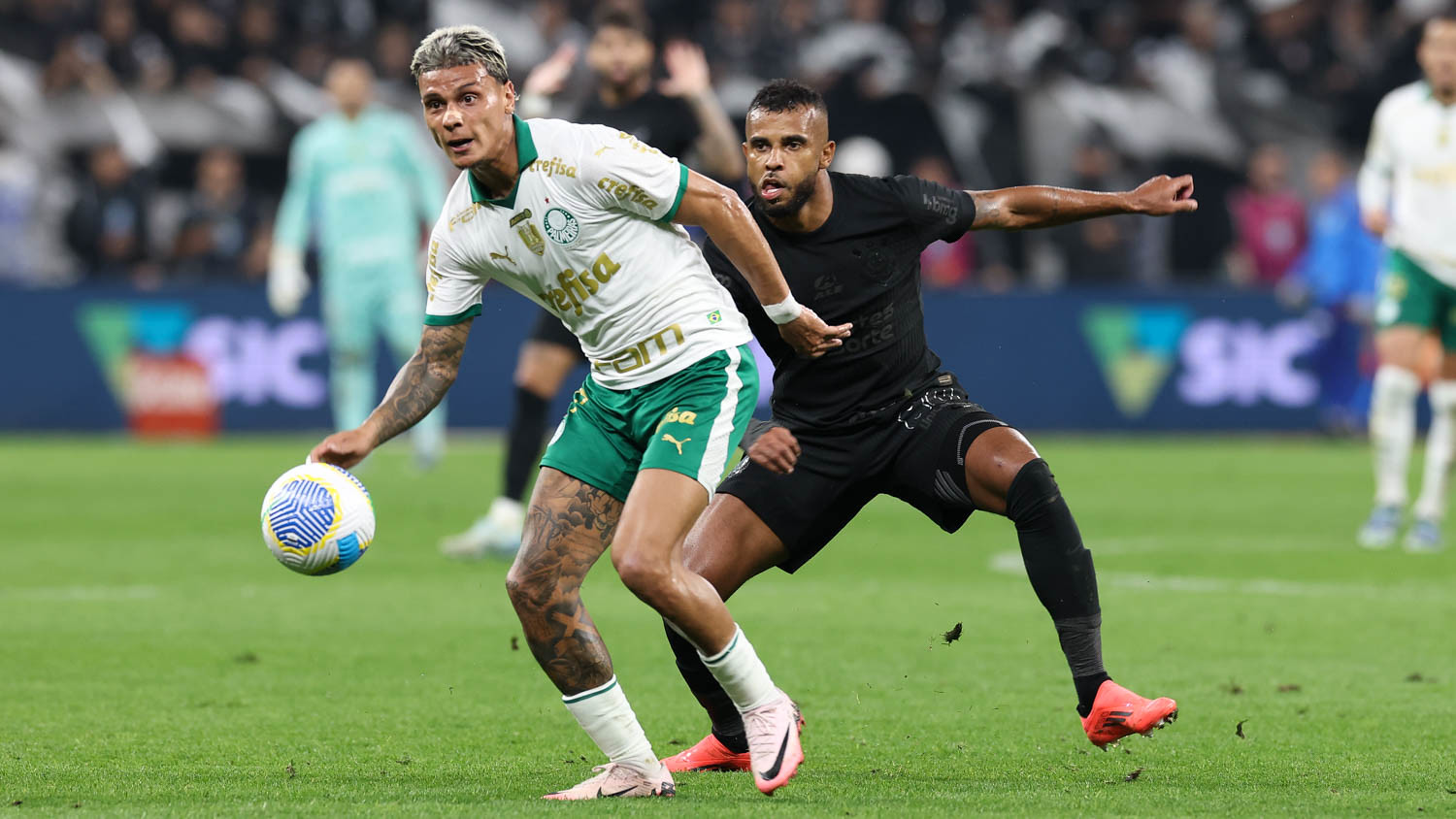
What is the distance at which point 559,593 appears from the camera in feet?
16.8

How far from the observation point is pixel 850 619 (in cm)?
836

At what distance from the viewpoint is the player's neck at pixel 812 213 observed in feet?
18.9

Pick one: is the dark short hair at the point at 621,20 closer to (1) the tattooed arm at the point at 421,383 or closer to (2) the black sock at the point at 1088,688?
(1) the tattooed arm at the point at 421,383

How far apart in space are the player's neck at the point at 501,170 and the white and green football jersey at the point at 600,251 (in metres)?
0.02

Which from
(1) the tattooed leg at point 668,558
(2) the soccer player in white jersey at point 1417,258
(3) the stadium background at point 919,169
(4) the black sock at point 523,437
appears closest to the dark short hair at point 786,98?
(1) the tattooed leg at point 668,558

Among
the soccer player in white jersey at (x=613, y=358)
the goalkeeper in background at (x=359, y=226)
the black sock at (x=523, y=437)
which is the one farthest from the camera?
the goalkeeper in background at (x=359, y=226)

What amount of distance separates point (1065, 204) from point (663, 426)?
1.48 metres

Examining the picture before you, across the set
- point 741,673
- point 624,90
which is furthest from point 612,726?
point 624,90

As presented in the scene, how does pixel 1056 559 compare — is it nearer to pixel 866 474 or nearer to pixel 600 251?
pixel 866 474

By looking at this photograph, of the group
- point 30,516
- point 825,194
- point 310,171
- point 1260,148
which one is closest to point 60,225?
point 310,171

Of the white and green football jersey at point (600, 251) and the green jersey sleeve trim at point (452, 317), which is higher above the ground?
the white and green football jersey at point (600, 251)

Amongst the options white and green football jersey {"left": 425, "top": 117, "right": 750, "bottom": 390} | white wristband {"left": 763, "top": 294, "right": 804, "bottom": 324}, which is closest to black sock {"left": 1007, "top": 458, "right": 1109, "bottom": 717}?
white wristband {"left": 763, "top": 294, "right": 804, "bottom": 324}

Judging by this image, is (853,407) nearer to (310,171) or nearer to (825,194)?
(825,194)

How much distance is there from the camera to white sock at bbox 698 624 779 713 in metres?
5.04
